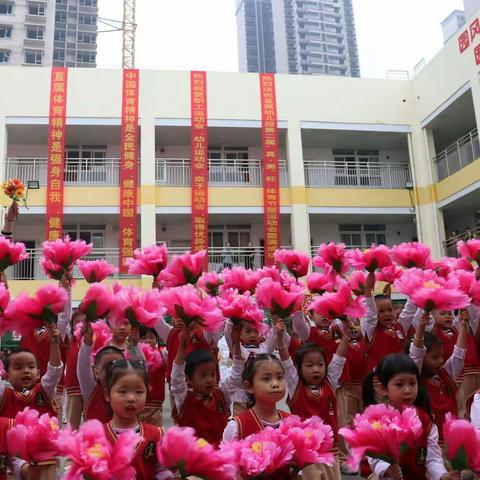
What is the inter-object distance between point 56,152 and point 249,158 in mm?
5498

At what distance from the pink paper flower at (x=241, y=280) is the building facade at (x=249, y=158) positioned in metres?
10.0

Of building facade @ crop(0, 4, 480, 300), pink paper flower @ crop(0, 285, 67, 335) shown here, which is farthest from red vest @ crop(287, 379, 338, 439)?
building facade @ crop(0, 4, 480, 300)

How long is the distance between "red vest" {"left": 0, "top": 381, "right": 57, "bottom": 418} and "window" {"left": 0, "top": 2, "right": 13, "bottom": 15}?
4888 centimetres

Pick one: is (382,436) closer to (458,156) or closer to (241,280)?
(241,280)

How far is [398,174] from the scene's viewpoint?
51.5 ft

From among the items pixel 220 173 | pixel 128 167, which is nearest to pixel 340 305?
pixel 128 167

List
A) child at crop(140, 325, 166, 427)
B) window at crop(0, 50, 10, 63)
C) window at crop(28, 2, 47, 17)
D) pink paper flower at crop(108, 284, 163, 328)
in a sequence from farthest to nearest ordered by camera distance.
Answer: window at crop(28, 2, 47, 17)
window at crop(0, 50, 10, 63)
child at crop(140, 325, 166, 427)
pink paper flower at crop(108, 284, 163, 328)

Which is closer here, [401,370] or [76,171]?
[401,370]

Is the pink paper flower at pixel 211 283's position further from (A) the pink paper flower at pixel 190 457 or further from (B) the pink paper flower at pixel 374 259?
(A) the pink paper flower at pixel 190 457

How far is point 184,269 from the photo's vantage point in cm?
362

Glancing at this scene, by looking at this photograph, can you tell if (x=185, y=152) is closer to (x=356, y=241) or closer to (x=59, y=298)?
(x=356, y=241)

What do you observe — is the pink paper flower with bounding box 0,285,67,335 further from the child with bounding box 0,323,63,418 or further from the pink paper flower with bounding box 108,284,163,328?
the pink paper flower with bounding box 108,284,163,328

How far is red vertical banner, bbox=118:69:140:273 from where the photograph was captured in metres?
13.6

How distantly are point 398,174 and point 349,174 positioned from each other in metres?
1.39
